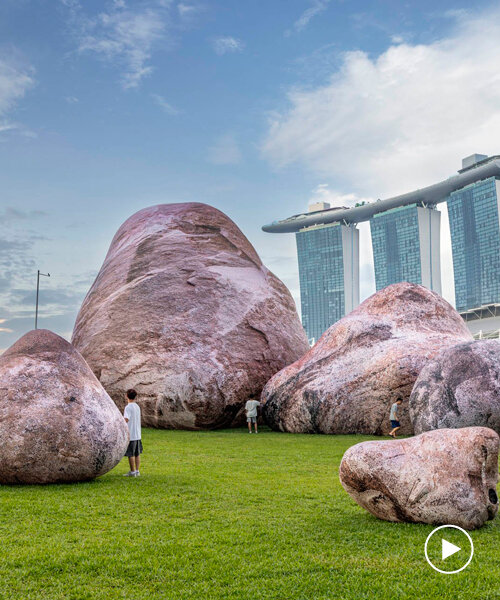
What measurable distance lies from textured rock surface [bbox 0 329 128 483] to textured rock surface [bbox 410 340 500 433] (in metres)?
7.16

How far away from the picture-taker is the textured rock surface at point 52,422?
865cm

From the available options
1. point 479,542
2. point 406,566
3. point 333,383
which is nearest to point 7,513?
point 406,566

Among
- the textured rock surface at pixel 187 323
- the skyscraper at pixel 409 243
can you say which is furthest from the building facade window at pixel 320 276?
the textured rock surface at pixel 187 323

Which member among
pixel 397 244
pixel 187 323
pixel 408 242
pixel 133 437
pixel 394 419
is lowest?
pixel 133 437

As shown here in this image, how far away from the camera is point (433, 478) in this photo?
6.27 metres

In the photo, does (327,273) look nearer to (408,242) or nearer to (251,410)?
(408,242)

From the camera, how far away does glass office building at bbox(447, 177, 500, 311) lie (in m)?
103

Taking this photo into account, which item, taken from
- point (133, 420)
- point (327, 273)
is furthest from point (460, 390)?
point (327, 273)

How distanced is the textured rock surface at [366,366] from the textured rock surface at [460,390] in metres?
1.63

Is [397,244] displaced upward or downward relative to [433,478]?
upward

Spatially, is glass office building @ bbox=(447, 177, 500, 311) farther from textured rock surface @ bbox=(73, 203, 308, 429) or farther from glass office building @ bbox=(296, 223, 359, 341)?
textured rock surface @ bbox=(73, 203, 308, 429)

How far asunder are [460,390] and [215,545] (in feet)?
29.5

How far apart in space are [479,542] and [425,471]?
2.61ft

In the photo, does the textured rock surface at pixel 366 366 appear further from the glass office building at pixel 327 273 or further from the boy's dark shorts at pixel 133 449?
the glass office building at pixel 327 273
